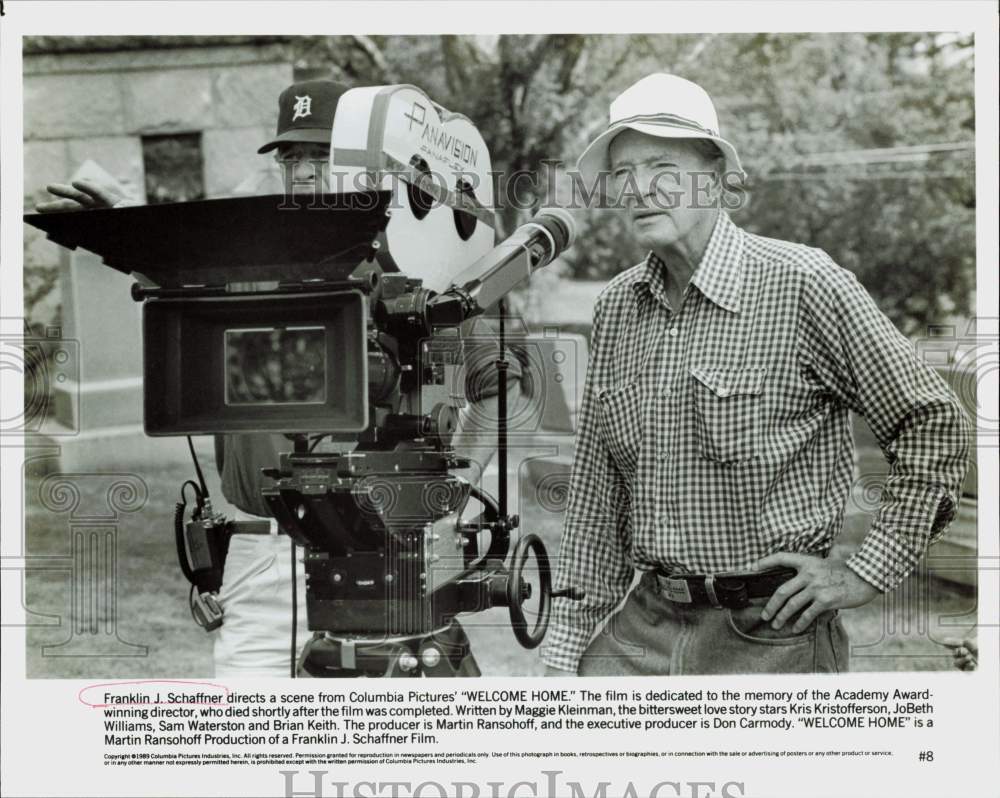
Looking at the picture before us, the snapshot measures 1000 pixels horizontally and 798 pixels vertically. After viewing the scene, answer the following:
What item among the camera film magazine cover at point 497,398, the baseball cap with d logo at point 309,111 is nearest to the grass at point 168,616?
the camera film magazine cover at point 497,398

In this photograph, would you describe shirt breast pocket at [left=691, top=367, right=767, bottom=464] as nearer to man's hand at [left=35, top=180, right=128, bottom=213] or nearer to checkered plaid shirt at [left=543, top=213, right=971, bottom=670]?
checkered plaid shirt at [left=543, top=213, right=971, bottom=670]

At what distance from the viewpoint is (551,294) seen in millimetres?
2500

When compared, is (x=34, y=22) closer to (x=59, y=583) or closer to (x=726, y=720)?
(x=59, y=583)

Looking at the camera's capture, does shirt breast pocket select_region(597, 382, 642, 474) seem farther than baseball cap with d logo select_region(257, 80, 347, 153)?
No

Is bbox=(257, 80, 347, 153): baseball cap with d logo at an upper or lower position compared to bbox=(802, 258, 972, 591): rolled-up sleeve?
upper

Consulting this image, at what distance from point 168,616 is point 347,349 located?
87 cm

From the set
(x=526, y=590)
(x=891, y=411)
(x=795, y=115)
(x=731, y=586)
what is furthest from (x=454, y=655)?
(x=795, y=115)

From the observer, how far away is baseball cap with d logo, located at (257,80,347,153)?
7.56 ft

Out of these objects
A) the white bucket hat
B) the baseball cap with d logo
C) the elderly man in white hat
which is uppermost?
the baseball cap with d logo

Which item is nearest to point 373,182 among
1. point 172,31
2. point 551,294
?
point 551,294

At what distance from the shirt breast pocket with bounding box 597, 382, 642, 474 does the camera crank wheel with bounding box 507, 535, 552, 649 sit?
0.28 m

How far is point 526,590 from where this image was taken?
2184 mm

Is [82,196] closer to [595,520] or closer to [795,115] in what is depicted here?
[595,520]

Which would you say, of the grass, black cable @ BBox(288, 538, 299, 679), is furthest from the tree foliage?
black cable @ BBox(288, 538, 299, 679)
